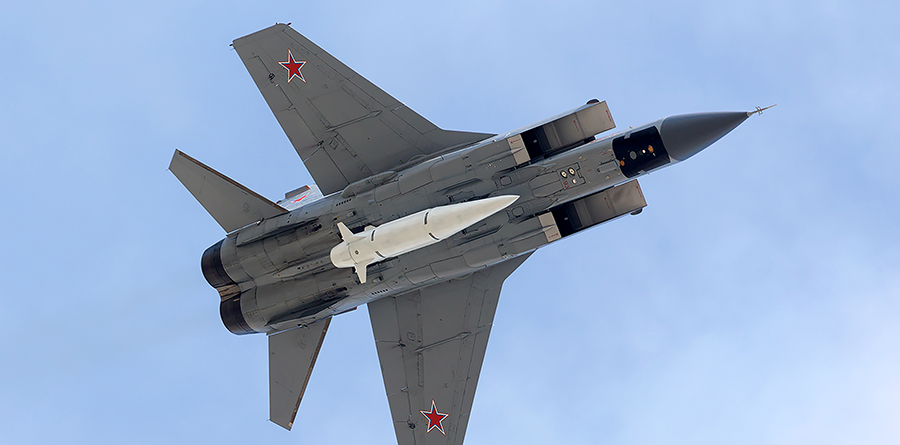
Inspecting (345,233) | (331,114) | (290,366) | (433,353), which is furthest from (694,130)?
(290,366)

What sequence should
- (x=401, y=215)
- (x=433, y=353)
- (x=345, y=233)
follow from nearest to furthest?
(x=345, y=233) → (x=401, y=215) → (x=433, y=353)

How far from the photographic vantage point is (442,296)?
83.6ft

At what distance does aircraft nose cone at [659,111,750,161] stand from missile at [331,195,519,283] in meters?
4.96

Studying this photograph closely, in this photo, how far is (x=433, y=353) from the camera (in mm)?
25797

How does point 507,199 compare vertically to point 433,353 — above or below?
above

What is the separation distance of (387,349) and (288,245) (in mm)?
5411

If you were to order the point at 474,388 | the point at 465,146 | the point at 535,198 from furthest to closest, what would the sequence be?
the point at 474,388
the point at 465,146
the point at 535,198

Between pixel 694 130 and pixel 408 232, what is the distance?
8969mm

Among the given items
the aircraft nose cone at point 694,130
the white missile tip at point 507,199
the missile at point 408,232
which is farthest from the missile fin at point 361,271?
the aircraft nose cone at point 694,130

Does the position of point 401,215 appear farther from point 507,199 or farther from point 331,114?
point 331,114

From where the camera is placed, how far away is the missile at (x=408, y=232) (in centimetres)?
2103

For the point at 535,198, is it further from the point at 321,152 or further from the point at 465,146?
the point at 321,152

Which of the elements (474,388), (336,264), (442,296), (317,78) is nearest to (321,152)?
(317,78)

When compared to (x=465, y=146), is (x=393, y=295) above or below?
below
